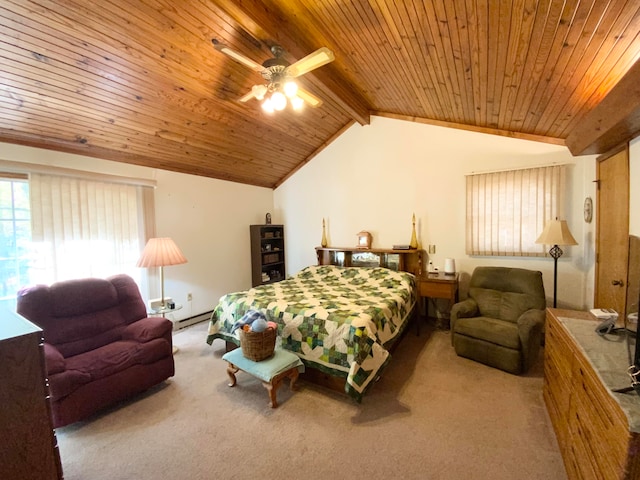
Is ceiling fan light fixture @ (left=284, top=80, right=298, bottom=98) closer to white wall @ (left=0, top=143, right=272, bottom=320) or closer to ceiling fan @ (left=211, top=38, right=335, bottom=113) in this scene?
ceiling fan @ (left=211, top=38, right=335, bottom=113)

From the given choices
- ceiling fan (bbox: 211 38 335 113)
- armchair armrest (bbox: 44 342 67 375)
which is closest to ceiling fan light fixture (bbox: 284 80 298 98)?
ceiling fan (bbox: 211 38 335 113)

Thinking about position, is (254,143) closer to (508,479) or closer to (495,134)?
(495,134)

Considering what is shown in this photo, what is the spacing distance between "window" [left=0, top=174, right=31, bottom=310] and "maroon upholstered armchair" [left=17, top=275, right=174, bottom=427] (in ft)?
2.56

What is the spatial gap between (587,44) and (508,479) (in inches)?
99.4

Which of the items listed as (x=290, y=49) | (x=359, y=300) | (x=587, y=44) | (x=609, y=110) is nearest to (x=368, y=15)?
(x=290, y=49)

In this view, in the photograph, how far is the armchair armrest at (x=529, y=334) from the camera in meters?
2.68

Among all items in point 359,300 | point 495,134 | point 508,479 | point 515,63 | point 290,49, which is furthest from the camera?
point 495,134

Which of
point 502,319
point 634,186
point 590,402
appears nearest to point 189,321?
point 502,319

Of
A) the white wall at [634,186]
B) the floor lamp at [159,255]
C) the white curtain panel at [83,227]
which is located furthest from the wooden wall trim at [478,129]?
the white curtain panel at [83,227]

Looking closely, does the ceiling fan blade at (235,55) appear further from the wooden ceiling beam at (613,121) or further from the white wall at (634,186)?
the white wall at (634,186)

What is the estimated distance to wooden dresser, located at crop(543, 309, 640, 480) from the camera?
1060 millimetres

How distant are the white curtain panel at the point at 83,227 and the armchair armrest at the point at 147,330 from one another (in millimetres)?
1151

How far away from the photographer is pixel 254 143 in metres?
4.27

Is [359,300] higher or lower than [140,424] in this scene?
higher
